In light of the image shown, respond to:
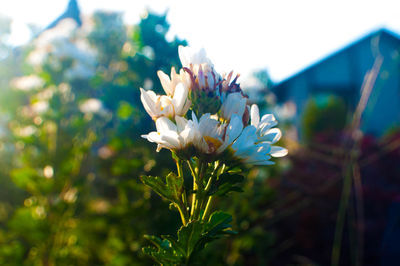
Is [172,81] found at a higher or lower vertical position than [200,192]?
higher

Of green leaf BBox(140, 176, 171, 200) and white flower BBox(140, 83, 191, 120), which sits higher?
white flower BBox(140, 83, 191, 120)

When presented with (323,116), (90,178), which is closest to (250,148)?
(90,178)

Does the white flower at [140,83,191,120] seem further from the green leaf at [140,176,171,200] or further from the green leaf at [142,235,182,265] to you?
the green leaf at [142,235,182,265]

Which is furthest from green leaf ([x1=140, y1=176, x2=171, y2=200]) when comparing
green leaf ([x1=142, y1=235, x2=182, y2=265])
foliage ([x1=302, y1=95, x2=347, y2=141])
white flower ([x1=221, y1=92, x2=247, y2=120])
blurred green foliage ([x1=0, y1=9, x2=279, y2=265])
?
foliage ([x1=302, y1=95, x2=347, y2=141])

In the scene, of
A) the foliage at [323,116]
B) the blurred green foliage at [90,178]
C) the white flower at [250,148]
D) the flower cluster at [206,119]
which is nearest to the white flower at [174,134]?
the flower cluster at [206,119]

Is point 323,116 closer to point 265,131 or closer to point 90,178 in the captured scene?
point 90,178

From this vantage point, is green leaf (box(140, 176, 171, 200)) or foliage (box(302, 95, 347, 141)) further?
foliage (box(302, 95, 347, 141))

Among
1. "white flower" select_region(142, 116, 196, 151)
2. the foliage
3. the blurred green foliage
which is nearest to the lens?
"white flower" select_region(142, 116, 196, 151)

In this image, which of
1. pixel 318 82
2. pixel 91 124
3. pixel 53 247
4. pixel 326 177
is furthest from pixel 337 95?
pixel 53 247
